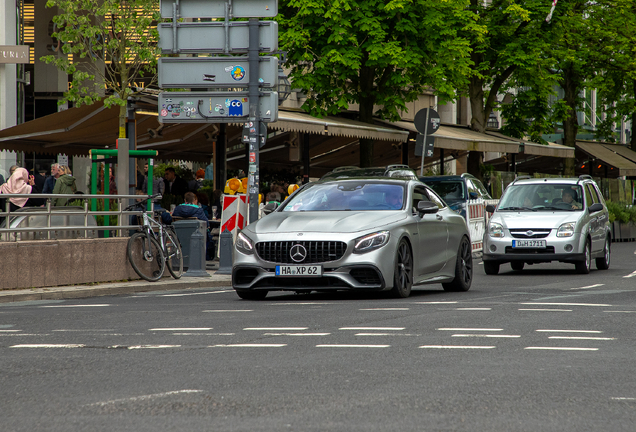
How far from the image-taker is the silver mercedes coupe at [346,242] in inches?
479

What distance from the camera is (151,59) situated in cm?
2523

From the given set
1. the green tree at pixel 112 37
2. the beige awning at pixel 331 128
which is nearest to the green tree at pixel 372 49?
the beige awning at pixel 331 128

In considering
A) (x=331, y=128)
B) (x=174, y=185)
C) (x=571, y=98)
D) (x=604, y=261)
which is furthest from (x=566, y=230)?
(x=571, y=98)

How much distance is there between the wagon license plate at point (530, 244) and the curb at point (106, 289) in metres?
4.96

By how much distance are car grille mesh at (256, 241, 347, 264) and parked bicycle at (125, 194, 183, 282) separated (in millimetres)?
3867

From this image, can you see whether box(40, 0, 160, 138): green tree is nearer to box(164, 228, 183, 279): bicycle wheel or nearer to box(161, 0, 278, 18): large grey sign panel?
box(161, 0, 278, 18): large grey sign panel

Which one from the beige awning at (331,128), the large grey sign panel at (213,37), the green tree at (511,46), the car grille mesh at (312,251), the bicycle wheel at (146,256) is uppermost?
the green tree at (511,46)

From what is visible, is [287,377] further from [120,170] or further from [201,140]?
[201,140]

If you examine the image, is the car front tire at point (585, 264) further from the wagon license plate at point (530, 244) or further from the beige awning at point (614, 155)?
the beige awning at point (614, 155)

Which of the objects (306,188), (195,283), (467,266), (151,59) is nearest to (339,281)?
(306,188)

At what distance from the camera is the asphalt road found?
→ 5.48 m

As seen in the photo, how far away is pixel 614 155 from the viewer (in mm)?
54156

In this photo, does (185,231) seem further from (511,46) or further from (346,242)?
(511,46)

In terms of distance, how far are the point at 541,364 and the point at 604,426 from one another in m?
2.01
